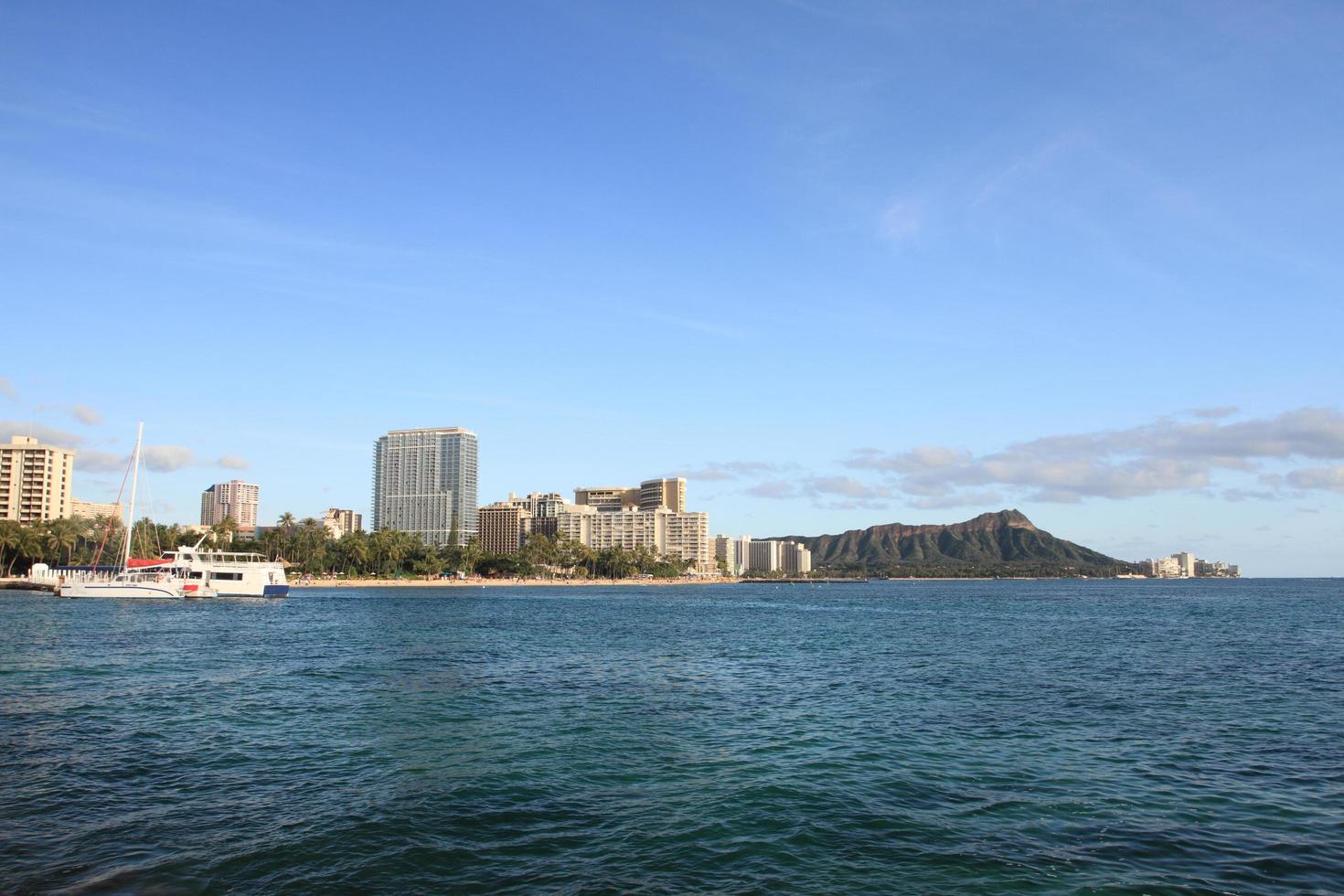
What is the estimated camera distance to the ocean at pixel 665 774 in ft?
51.6

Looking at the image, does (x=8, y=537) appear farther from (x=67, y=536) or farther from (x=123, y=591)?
(x=123, y=591)

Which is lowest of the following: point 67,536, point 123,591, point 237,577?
point 123,591

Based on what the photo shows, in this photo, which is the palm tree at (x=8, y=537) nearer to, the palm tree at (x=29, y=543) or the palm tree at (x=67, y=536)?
the palm tree at (x=29, y=543)

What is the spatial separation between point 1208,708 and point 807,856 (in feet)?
78.3

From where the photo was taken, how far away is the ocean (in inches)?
619

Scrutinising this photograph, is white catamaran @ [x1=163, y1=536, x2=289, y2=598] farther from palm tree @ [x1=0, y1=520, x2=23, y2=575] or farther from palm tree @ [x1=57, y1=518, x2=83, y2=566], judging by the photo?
palm tree @ [x1=0, y1=520, x2=23, y2=575]

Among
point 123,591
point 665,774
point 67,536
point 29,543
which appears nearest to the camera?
point 665,774

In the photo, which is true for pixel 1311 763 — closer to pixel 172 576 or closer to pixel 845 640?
pixel 845 640

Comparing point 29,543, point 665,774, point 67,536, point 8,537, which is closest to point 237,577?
point 67,536

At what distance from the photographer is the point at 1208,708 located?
32.5 meters

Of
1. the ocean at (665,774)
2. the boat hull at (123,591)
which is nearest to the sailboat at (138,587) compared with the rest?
the boat hull at (123,591)

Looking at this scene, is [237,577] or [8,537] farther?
[8,537]

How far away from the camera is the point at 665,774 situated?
2252cm

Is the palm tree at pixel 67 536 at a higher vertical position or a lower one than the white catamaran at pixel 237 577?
higher
